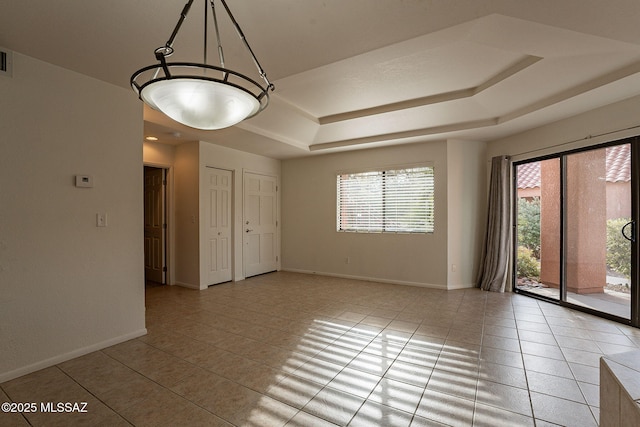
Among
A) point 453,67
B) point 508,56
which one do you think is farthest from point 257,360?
point 508,56

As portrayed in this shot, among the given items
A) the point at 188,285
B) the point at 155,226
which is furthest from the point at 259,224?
the point at 155,226

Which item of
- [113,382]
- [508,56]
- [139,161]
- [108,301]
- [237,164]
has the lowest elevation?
[113,382]

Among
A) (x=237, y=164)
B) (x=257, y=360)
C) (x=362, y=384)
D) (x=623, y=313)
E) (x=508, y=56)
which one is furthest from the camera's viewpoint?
(x=237, y=164)

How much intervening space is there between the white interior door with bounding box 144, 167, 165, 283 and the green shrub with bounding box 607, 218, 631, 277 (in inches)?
252

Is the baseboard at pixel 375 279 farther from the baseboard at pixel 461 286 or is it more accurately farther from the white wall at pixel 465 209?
the white wall at pixel 465 209

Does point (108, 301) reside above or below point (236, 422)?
above

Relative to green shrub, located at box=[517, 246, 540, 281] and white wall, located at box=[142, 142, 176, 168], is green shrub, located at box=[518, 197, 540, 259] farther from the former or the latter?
white wall, located at box=[142, 142, 176, 168]

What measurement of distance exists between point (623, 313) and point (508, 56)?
313 cm

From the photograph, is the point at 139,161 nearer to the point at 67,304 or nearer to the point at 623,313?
the point at 67,304

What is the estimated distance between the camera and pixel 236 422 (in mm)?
1721

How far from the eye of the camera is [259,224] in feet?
19.2

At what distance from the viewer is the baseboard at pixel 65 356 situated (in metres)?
2.20

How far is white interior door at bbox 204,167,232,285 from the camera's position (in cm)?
489

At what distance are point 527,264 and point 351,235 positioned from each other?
285cm
